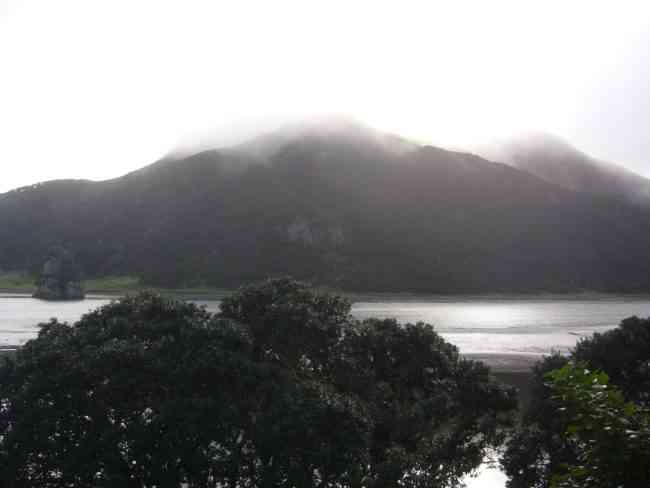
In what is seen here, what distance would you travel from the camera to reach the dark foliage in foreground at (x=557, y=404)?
16.2 meters

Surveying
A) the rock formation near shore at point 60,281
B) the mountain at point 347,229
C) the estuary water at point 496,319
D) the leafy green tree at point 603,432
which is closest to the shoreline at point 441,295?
the estuary water at point 496,319

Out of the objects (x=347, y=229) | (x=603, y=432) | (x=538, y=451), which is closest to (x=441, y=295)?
(x=347, y=229)

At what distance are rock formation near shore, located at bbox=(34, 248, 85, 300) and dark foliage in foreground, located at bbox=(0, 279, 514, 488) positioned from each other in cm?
12640

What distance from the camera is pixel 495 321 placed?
279 ft

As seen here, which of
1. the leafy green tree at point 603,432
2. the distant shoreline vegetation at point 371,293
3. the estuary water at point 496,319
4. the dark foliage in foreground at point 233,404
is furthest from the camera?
the distant shoreline vegetation at point 371,293

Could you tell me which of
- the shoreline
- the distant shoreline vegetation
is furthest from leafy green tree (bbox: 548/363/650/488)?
the shoreline

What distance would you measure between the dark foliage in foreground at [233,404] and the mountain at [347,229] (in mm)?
120473

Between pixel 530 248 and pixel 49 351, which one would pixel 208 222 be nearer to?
pixel 530 248

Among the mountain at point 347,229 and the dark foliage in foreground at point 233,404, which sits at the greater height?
the mountain at point 347,229

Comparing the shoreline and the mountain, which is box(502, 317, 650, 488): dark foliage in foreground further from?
the mountain

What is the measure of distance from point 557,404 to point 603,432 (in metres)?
9.99

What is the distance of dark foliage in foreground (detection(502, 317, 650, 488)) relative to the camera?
639 inches

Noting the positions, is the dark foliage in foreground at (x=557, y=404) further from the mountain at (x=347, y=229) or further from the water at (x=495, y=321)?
the mountain at (x=347, y=229)

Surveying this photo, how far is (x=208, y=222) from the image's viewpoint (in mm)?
171250
